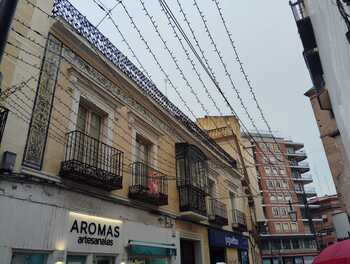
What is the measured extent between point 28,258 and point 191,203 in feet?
21.4

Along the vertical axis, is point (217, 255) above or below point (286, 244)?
below

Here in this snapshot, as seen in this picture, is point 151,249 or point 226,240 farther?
point 226,240

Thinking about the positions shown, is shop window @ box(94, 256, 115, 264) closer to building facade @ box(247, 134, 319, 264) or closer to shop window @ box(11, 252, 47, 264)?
shop window @ box(11, 252, 47, 264)

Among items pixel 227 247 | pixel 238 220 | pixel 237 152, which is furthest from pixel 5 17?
pixel 237 152

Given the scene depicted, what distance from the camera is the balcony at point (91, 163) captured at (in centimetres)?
690

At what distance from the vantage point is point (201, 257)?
1230 centimetres

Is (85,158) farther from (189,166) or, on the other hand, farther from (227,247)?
(227,247)

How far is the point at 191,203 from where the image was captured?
1148cm

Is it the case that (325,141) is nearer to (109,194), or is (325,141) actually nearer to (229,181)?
(229,181)

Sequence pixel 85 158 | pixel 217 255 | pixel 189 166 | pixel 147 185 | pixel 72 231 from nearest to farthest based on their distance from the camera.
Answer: pixel 72 231 → pixel 85 158 → pixel 147 185 → pixel 189 166 → pixel 217 255

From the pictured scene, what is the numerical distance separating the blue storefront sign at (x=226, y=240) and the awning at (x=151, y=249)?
360cm

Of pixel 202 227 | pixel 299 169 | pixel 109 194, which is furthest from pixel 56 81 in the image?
pixel 299 169

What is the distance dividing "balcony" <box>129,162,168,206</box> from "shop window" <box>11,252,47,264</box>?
3.12 meters

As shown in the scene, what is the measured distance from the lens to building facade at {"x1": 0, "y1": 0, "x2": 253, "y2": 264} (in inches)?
241
